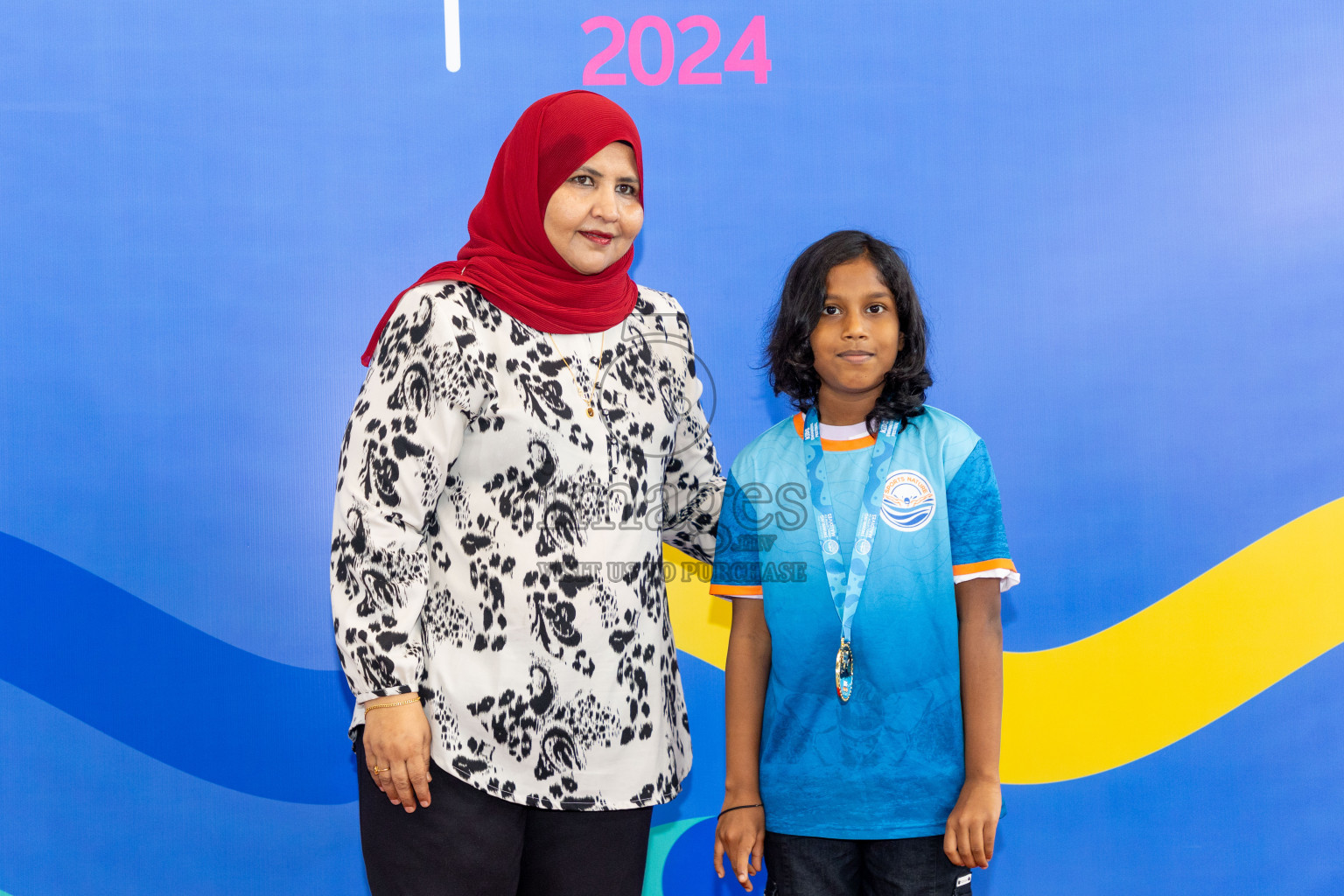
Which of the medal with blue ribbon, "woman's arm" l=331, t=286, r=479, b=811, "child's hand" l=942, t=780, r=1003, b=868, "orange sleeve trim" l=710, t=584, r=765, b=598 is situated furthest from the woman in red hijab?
"child's hand" l=942, t=780, r=1003, b=868

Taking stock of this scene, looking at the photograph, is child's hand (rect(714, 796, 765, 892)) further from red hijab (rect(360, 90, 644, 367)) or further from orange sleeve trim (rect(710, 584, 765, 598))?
red hijab (rect(360, 90, 644, 367))

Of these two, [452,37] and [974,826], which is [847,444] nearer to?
[974,826]

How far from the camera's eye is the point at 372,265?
7.30ft

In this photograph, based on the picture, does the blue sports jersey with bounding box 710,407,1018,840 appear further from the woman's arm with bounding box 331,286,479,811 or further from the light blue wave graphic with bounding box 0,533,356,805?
the light blue wave graphic with bounding box 0,533,356,805

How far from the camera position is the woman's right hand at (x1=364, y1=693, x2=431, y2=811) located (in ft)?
4.18

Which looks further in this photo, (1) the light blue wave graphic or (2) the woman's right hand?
(1) the light blue wave graphic

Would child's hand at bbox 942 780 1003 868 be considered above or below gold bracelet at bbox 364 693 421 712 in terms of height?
below

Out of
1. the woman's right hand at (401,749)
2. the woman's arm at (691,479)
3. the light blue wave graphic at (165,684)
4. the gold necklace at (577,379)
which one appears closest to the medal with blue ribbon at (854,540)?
the woman's arm at (691,479)

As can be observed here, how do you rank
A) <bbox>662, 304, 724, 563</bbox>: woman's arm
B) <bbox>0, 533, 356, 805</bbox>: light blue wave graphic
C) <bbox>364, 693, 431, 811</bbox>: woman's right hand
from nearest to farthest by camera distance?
<bbox>364, 693, 431, 811</bbox>: woman's right hand, <bbox>662, 304, 724, 563</bbox>: woman's arm, <bbox>0, 533, 356, 805</bbox>: light blue wave graphic

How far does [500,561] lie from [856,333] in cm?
60

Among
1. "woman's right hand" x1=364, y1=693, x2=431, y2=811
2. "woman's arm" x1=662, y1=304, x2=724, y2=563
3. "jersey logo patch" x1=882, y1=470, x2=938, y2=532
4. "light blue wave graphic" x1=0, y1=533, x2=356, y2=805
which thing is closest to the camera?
"woman's right hand" x1=364, y1=693, x2=431, y2=811

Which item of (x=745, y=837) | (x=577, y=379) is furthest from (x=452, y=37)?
(x=745, y=837)

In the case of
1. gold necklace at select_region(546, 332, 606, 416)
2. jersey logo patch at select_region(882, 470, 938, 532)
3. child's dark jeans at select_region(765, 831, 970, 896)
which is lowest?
child's dark jeans at select_region(765, 831, 970, 896)

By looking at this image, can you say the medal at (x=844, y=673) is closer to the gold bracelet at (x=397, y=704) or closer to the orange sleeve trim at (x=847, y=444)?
the orange sleeve trim at (x=847, y=444)
